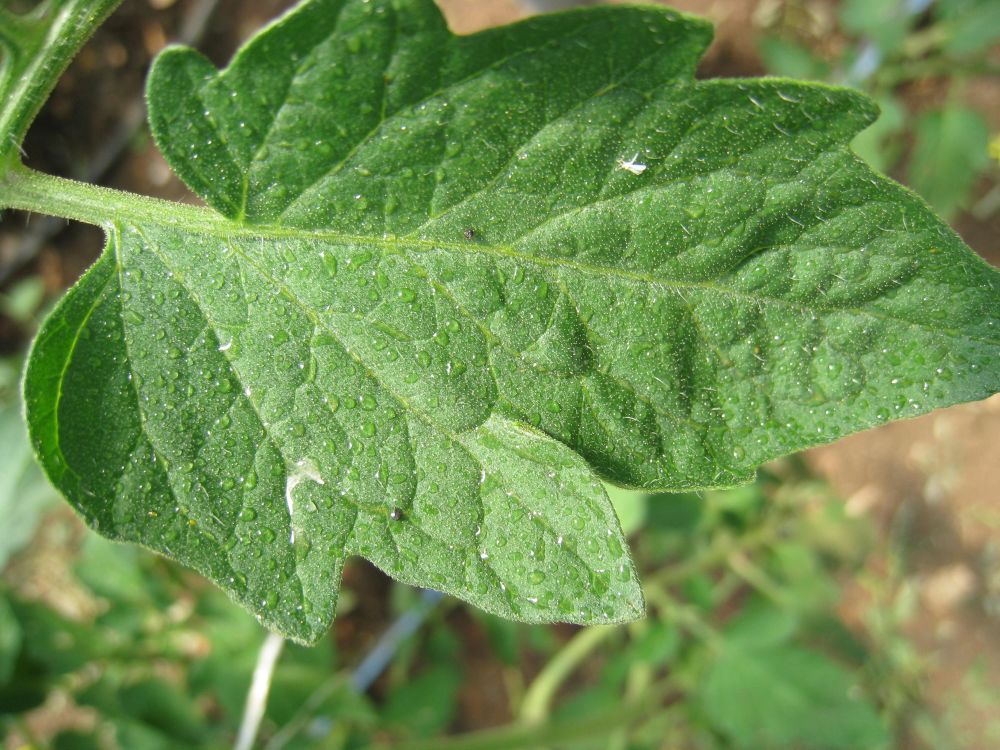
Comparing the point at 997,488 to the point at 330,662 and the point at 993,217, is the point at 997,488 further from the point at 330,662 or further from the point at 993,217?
the point at 330,662

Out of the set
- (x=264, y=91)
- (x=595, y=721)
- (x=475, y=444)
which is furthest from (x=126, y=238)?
(x=595, y=721)

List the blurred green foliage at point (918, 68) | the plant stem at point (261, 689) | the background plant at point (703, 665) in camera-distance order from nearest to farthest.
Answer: the plant stem at point (261, 689) < the background plant at point (703, 665) < the blurred green foliage at point (918, 68)

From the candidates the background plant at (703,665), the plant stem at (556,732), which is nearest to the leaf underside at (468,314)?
the background plant at (703,665)

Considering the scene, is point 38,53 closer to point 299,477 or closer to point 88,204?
point 88,204

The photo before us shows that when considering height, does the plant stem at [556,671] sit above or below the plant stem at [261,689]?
below

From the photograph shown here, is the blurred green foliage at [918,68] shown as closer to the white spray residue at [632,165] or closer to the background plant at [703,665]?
the background plant at [703,665]

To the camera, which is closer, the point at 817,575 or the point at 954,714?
the point at 817,575

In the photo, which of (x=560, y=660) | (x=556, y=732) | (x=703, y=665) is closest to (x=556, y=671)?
(x=560, y=660)
